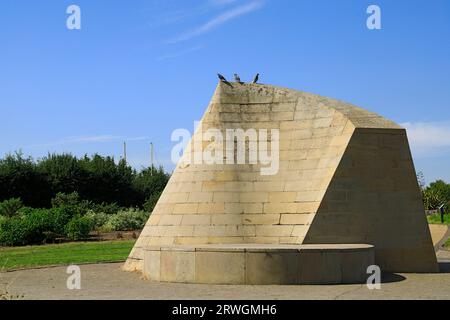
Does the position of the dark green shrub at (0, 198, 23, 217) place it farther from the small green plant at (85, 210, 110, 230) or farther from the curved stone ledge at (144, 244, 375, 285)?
the curved stone ledge at (144, 244, 375, 285)

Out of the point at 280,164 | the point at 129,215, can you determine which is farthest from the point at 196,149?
the point at 129,215

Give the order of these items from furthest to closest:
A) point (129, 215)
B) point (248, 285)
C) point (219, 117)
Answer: point (129, 215) → point (219, 117) → point (248, 285)

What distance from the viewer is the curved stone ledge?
14539 mm

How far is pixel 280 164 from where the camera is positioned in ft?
60.8

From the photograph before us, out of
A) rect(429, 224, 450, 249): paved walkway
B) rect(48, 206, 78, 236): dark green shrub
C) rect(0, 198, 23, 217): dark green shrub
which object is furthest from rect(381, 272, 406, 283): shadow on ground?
rect(0, 198, 23, 217): dark green shrub

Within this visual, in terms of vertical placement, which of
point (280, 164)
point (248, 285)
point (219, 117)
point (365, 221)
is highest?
point (219, 117)

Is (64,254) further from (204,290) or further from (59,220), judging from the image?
(204,290)

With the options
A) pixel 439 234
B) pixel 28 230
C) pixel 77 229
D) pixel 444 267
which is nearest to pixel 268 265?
pixel 444 267

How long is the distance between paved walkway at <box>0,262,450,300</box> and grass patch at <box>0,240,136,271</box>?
4.20 m

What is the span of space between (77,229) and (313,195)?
2062 cm

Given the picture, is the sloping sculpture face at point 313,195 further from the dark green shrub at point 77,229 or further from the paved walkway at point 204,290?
the dark green shrub at point 77,229

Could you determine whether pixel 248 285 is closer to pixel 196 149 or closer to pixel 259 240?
pixel 259 240

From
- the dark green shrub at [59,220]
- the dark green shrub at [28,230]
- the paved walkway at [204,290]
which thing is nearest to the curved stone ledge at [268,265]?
the paved walkway at [204,290]
